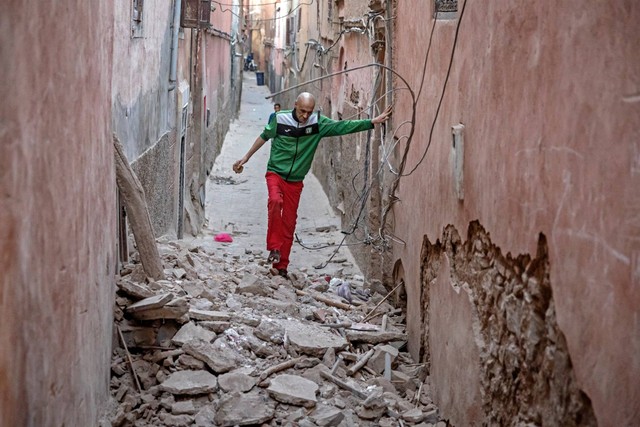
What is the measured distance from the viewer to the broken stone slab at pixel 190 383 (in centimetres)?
543

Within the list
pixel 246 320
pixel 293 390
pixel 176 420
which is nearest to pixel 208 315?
pixel 246 320

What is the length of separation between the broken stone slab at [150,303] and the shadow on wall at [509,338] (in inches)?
68.8

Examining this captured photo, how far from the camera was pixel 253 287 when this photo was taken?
8031 mm

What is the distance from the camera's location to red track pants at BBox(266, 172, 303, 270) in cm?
910

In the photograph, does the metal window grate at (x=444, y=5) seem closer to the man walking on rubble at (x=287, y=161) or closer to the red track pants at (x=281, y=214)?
the man walking on rubble at (x=287, y=161)

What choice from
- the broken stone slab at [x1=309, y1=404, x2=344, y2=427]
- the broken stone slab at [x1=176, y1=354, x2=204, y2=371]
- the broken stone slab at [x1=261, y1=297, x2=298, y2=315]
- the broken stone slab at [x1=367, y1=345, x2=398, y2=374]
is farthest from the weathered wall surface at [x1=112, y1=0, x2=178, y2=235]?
the broken stone slab at [x1=309, y1=404, x2=344, y2=427]

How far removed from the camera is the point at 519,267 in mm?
4133

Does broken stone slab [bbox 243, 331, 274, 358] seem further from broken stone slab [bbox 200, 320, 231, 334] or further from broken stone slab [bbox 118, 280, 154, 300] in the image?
broken stone slab [bbox 118, 280, 154, 300]

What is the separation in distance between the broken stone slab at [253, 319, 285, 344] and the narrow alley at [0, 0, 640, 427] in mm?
28

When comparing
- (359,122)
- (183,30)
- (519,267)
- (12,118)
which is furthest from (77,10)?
(183,30)

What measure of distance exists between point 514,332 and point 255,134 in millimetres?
22420

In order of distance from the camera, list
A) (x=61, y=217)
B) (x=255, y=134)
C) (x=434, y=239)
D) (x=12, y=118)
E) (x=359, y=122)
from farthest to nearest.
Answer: (x=255, y=134) < (x=359, y=122) < (x=434, y=239) < (x=61, y=217) < (x=12, y=118)

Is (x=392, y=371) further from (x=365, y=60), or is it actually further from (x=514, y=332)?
(x=365, y=60)

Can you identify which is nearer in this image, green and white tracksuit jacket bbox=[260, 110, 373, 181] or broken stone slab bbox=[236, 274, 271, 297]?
broken stone slab bbox=[236, 274, 271, 297]
